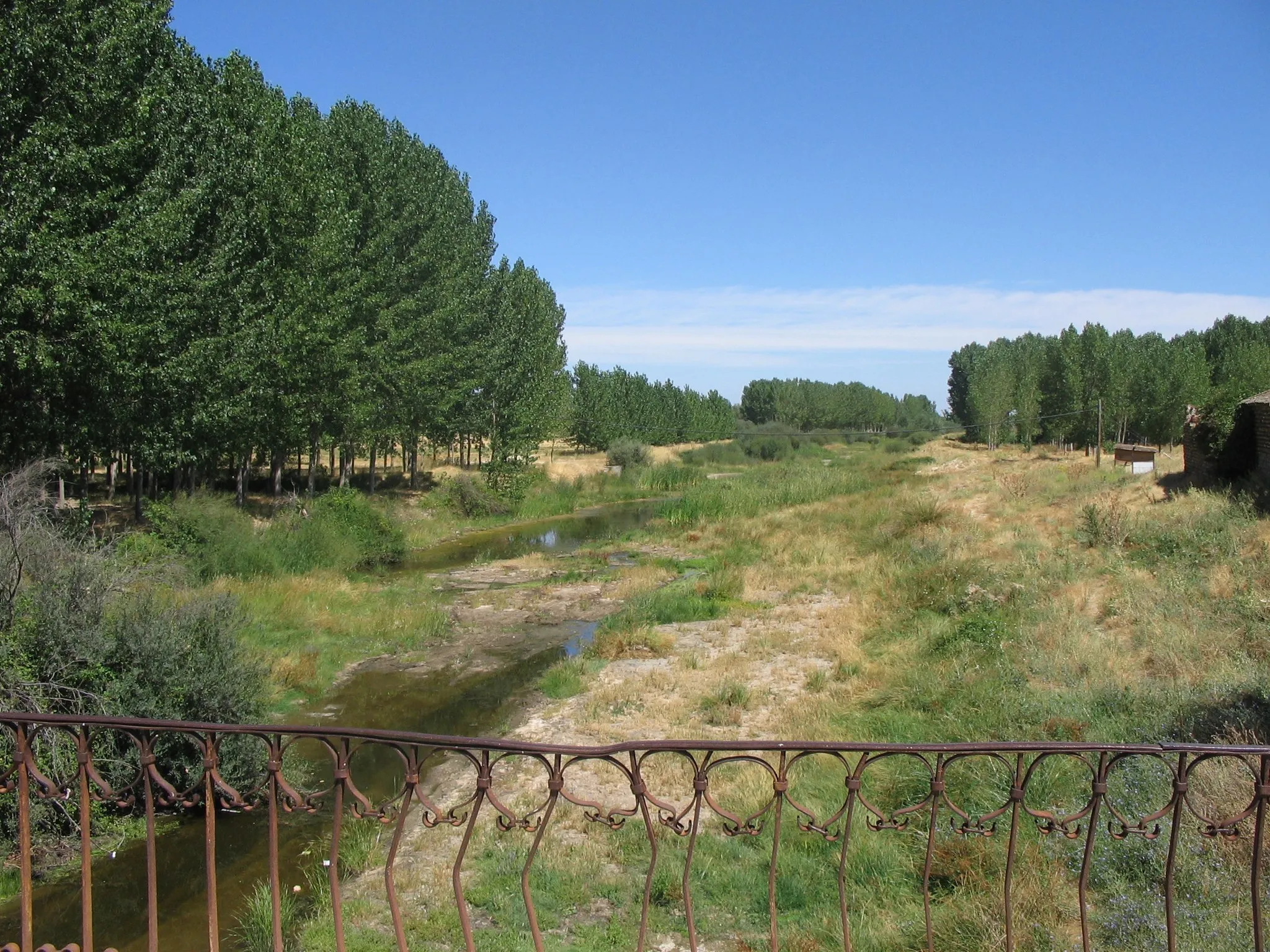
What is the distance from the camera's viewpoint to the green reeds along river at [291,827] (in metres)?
8.19

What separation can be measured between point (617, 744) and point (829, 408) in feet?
349

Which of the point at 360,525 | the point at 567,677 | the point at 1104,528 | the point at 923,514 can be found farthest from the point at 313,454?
the point at 1104,528

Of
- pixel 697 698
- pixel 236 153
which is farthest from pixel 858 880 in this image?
pixel 236 153

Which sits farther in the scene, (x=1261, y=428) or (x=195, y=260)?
(x=1261, y=428)

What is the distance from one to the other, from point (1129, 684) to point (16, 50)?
18.7 meters

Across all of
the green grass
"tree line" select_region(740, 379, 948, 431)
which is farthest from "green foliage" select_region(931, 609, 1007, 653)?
"tree line" select_region(740, 379, 948, 431)

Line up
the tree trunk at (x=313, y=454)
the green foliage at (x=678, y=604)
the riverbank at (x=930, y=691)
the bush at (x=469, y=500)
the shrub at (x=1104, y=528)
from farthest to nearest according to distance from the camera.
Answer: the bush at (x=469, y=500) → the tree trunk at (x=313, y=454) → the green foliage at (x=678, y=604) → the shrub at (x=1104, y=528) → the riverbank at (x=930, y=691)

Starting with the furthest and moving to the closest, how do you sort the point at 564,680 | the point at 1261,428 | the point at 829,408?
the point at 829,408 < the point at 1261,428 < the point at 564,680

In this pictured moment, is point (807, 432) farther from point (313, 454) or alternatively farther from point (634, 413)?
point (313, 454)

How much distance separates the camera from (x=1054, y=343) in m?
65.3

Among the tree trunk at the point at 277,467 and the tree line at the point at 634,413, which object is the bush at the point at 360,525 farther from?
the tree line at the point at 634,413

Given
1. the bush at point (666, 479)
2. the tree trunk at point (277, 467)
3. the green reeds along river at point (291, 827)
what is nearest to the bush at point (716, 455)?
the bush at point (666, 479)

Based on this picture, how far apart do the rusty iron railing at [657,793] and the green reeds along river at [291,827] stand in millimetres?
234

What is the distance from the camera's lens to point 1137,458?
31.7m
